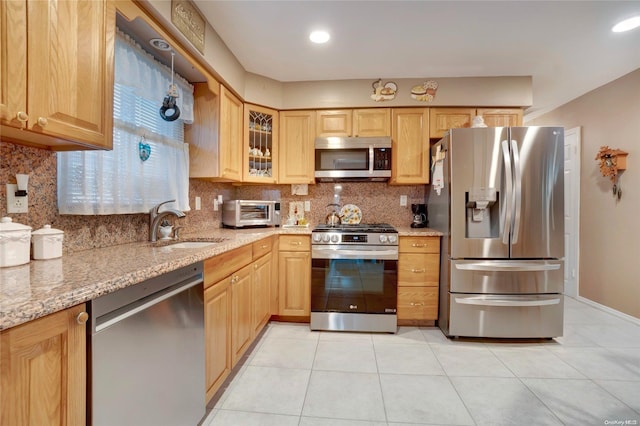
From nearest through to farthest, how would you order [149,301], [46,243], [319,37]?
[149,301] → [46,243] → [319,37]

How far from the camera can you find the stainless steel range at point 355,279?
2.65m

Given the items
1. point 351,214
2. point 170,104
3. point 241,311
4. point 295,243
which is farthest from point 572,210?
→ point 170,104

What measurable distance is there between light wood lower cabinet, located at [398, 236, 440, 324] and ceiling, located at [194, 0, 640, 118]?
1.68 meters

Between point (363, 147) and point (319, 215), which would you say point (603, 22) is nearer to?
point (363, 147)

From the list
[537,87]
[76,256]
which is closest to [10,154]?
[76,256]

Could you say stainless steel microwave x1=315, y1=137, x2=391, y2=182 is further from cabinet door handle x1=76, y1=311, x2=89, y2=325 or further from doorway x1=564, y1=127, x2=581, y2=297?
doorway x1=564, y1=127, x2=581, y2=297

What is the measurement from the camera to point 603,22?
2061 mm

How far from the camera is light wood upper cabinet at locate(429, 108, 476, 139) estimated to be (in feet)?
9.73

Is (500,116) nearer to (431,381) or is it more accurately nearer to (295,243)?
(295,243)

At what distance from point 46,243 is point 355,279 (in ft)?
7.05

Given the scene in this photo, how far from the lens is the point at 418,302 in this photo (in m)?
2.75

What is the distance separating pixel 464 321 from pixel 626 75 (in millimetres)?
2987

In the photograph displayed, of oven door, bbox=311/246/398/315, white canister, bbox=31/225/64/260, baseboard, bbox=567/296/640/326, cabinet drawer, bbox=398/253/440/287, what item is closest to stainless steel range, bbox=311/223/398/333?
oven door, bbox=311/246/398/315

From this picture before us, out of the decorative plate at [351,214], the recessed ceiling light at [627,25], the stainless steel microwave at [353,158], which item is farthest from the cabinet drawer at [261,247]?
the recessed ceiling light at [627,25]
